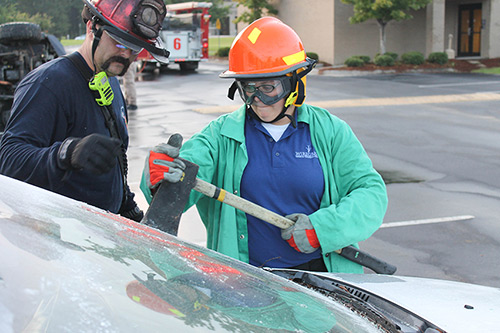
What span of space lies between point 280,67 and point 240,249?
854 millimetres

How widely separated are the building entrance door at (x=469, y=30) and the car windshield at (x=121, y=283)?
29466 mm

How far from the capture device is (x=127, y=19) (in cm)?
274

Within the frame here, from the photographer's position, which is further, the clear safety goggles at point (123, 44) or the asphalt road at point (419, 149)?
the asphalt road at point (419, 149)

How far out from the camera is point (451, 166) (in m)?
8.44

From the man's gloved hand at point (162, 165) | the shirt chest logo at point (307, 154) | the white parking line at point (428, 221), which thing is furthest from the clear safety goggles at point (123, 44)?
the white parking line at point (428, 221)

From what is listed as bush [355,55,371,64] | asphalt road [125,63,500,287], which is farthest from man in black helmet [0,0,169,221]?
bush [355,55,371,64]

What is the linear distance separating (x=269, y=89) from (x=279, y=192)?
475mm

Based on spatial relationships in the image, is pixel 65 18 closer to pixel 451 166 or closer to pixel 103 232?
pixel 451 166

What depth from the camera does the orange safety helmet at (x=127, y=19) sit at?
2.71 m

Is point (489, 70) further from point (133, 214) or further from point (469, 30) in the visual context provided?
point (133, 214)

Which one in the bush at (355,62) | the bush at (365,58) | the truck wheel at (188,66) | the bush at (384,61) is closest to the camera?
the bush at (384,61)

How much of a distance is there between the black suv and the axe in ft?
25.2

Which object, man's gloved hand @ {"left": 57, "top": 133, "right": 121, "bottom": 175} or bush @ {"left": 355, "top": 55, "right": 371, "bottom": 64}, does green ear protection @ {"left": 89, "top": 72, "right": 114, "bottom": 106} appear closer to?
man's gloved hand @ {"left": 57, "top": 133, "right": 121, "bottom": 175}

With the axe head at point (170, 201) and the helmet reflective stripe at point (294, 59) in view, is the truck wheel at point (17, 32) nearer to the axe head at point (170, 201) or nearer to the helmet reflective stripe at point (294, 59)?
the helmet reflective stripe at point (294, 59)
